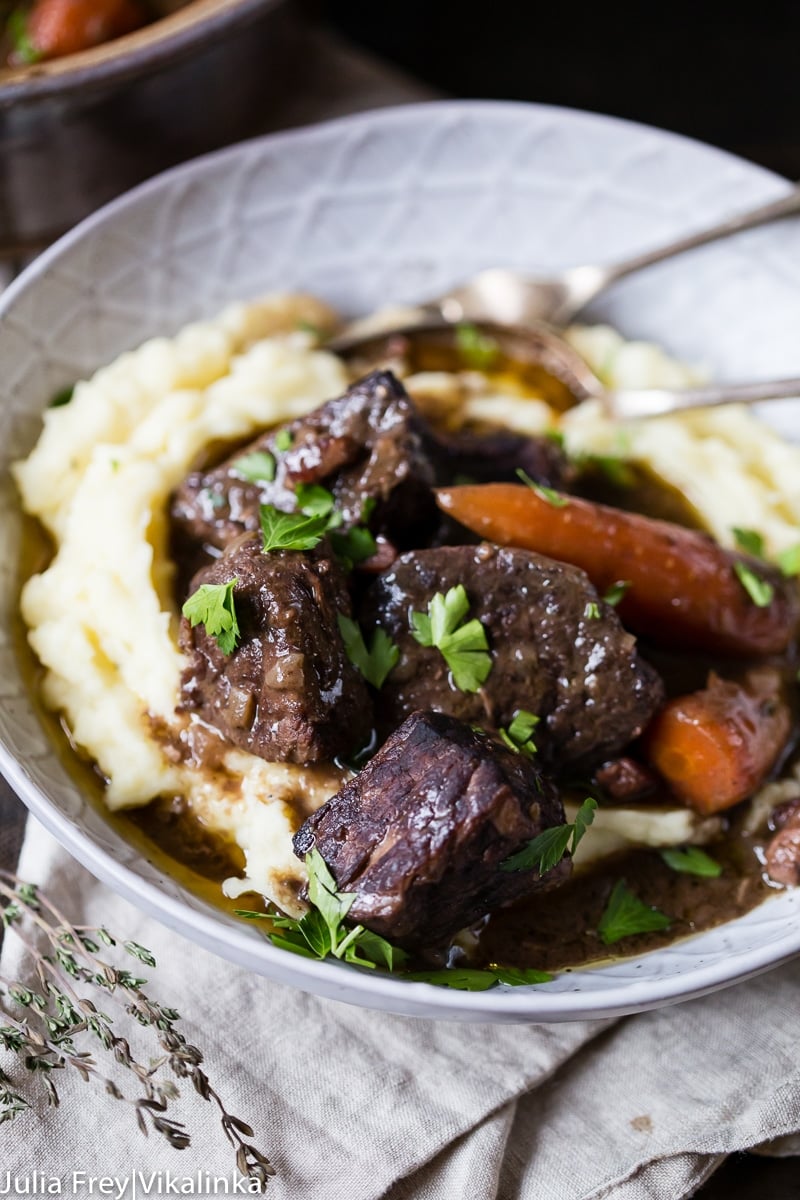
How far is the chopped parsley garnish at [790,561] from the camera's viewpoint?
5.12 meters

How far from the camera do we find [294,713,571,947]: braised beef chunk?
3.63m

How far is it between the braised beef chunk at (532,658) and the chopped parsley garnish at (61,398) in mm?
1875

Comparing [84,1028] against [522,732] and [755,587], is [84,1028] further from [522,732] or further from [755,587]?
[755,587]

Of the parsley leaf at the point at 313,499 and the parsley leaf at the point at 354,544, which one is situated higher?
the parsley leaf at the point at 313,499

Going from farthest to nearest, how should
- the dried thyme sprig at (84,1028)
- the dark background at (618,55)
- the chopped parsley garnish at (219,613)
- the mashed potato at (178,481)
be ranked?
the dark background at (618,55)
the mashed potato at (178,481)
the chopped parsley garnish at (219,613)
the dried thyme sprig at (84,1028)

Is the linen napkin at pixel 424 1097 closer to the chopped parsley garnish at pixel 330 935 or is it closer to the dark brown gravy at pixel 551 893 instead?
the dark brown gravy at pixel 551 893

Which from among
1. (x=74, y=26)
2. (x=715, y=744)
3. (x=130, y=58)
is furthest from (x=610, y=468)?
(x=74, y=26)

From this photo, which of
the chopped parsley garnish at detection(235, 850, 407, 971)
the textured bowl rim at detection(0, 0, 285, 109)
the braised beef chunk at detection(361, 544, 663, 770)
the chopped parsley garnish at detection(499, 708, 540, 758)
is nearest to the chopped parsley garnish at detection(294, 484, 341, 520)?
A: the braised beef chunk at detection(361, 544, 663, 770)

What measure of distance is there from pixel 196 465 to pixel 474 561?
1.35 metres

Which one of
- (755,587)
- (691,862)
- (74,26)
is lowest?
(691,862)

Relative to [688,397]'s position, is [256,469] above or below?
above

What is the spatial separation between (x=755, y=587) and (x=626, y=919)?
58.1 inches

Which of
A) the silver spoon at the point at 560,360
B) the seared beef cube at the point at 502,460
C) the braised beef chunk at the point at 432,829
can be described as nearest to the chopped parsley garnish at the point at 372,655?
the braised beef chunk at the point at 432,829

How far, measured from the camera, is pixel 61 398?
17.6 ft
